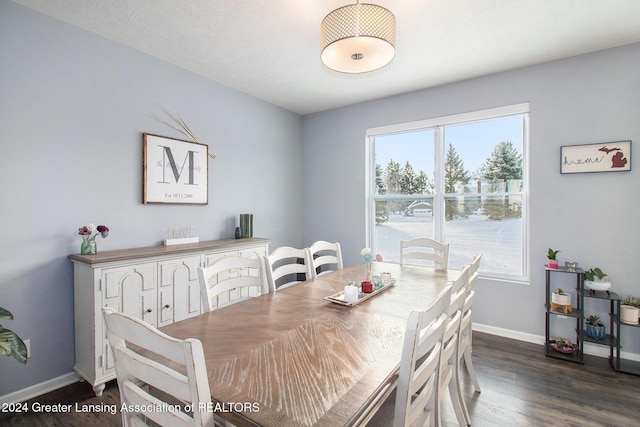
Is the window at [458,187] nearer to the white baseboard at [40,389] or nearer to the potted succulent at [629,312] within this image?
the potted succulent at [629,312]

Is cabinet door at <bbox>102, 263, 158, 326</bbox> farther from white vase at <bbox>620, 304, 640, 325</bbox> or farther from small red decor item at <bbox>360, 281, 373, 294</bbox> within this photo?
white vase at <bbox>620, 304, 640, 325</bbox>

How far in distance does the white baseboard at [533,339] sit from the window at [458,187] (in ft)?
1.79

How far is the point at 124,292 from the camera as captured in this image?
2.16m

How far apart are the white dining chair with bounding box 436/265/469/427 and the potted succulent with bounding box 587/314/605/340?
1.69 meters

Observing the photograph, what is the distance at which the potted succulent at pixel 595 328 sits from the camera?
8.18 ft

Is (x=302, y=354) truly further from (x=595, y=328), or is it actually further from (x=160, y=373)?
(x=595, y=328)

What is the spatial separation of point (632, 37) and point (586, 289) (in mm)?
2111

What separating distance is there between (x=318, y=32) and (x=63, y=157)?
217 centimetres

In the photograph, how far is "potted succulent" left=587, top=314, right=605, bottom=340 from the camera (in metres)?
2.49

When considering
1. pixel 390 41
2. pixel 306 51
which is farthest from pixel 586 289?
pixel 306 51

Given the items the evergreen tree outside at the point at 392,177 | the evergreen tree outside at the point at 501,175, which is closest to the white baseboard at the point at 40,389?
the evergreen tree outside at the point at 392,177

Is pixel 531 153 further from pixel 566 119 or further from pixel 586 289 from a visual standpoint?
pixel 586 289

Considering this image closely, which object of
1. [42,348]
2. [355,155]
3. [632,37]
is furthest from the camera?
[355,155]

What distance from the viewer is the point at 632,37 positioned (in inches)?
95.0
